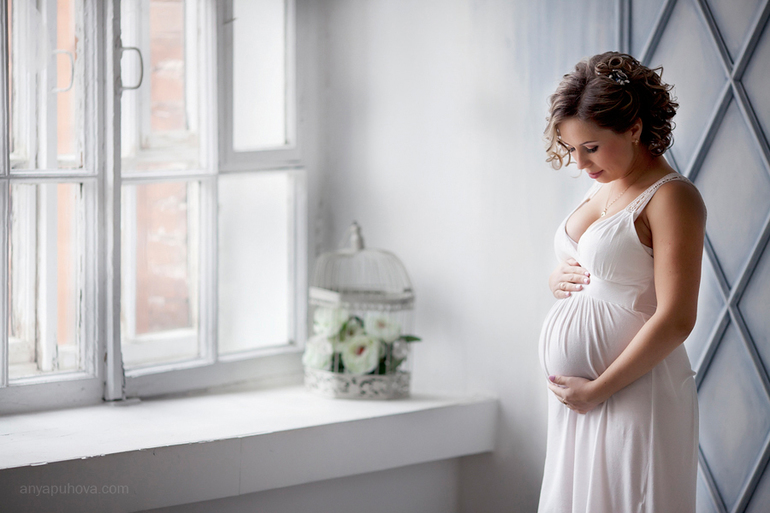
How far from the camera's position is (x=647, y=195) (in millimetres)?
1428

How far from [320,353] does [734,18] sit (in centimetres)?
139

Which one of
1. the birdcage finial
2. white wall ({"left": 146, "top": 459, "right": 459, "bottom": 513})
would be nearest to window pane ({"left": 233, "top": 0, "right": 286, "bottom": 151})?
the birdcage finial

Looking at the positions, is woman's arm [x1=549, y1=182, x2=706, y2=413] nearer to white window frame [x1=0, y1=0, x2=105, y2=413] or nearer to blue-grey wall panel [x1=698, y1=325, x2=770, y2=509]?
blue-grey wall panel [x1=698, y1=325, x2=770, y2=509]

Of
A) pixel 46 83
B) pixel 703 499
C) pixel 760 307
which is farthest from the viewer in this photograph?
pixel 46 83

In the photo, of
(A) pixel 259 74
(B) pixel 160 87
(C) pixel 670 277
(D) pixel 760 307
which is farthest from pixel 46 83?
(D) pixel 760 307

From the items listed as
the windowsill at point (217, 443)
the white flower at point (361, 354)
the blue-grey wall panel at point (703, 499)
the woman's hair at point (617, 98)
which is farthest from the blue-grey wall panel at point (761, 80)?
the white flower at point (361, 354)

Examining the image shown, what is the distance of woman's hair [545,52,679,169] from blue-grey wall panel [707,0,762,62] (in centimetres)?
27

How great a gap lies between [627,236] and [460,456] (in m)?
1.08

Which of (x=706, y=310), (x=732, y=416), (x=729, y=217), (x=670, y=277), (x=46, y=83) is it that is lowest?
(x=732, y=416)

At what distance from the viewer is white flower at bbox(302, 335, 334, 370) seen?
2.20 metres

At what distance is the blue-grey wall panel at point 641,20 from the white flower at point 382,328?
3.27ft

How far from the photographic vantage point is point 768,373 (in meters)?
1.58

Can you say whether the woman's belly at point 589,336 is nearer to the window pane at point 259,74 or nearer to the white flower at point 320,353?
the white flower at point 320,353
